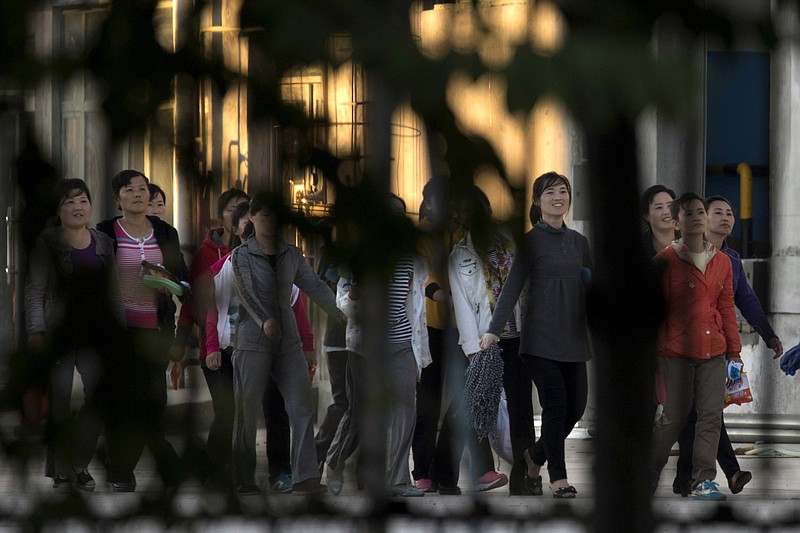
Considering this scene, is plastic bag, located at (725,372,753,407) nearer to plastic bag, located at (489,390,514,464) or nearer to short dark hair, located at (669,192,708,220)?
plastic bag, located at (489,390,514,464)

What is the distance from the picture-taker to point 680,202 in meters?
1.15

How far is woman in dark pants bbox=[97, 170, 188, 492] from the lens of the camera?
88 centimetres

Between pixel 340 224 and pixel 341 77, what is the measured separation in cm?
8

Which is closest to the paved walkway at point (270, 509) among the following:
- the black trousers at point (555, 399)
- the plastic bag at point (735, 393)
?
the black trousers at point (555, 399)

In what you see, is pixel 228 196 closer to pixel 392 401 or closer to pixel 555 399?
→ pixel 392 401

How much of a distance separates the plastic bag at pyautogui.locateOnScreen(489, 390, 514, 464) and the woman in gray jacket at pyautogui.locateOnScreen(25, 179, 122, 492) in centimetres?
531

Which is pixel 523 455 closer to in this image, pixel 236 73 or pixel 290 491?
pixel 290 491

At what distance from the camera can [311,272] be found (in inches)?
34.9

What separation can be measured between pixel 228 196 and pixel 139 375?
0.12 metres

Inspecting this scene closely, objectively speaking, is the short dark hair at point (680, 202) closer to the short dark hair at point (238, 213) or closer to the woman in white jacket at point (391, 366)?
the woman in white jacket at point (391, 366)

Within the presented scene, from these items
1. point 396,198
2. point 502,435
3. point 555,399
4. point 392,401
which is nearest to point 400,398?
point 392,401

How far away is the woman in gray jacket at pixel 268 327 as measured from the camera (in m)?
0.87

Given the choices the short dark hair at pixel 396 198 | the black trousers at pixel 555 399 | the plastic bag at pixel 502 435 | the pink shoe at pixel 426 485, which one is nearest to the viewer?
the short dark hair at pixel 396 198

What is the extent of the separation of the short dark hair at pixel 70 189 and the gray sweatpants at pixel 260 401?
0.59 feet
